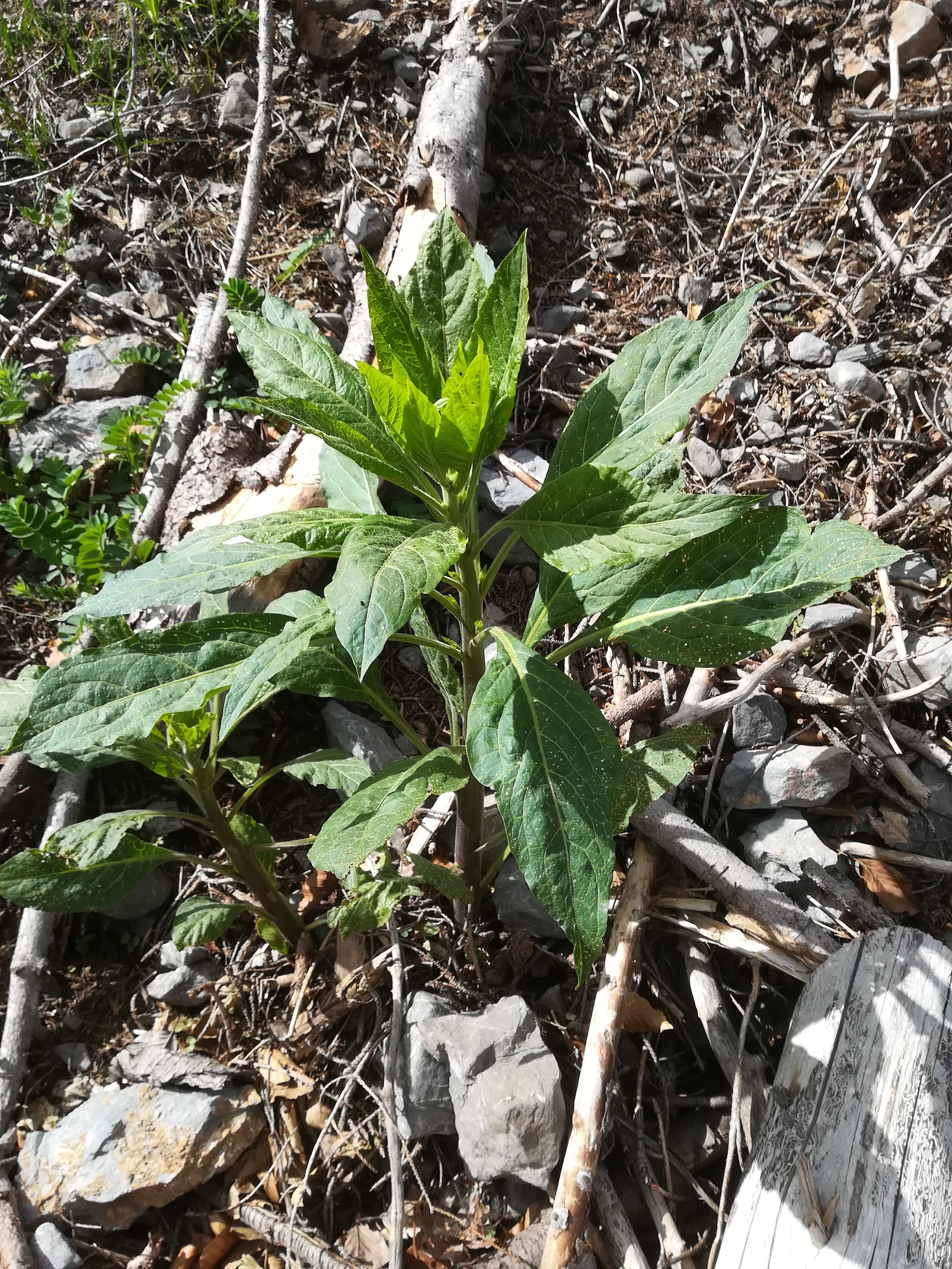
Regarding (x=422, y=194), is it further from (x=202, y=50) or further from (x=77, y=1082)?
(x=77, y=1082)

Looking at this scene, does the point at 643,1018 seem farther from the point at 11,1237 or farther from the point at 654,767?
the point at 11,1237

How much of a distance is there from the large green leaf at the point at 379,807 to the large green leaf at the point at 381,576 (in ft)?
1.38

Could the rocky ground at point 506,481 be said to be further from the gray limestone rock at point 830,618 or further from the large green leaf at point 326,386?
the large green leaf at point 326,386

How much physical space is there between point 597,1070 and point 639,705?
41.0 inches

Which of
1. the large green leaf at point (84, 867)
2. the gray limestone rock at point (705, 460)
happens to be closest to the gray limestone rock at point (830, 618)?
the gray limestone rock at point (705, 460)

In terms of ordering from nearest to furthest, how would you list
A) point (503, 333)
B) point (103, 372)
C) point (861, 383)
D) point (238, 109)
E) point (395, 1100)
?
point (503, 333) < point (395, 1100) < point (861, 383) < point (103, 372) < point (238, 109)

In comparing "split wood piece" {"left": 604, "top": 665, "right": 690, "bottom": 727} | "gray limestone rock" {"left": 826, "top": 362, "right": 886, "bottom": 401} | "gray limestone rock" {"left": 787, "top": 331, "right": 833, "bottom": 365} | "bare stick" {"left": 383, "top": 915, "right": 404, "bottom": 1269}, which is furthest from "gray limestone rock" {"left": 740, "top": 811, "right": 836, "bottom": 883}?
"gray limestone rock" {"left": 787, "top": 331, "right": 833, "bottom": 365}

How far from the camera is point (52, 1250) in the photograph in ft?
6.75

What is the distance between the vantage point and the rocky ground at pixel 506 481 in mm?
2129

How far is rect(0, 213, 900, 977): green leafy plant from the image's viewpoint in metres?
1.51

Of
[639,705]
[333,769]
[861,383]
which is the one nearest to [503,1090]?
[333,769]

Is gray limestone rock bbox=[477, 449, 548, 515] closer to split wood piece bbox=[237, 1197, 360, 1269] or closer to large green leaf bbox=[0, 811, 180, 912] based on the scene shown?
large green leaf bbox=[0, 811, 180, 912]

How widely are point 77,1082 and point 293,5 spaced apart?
4774 millimetres

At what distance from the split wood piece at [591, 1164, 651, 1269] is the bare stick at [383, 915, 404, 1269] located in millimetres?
471
